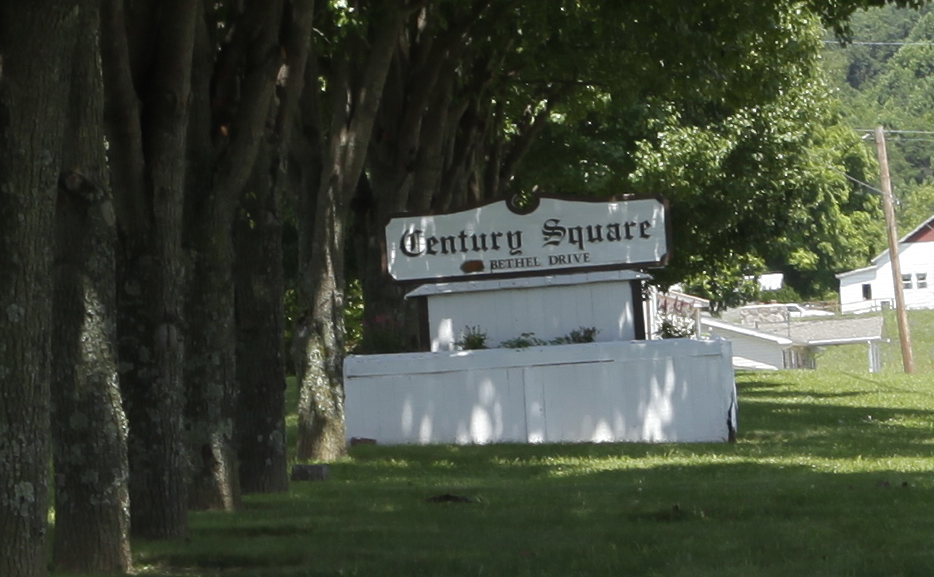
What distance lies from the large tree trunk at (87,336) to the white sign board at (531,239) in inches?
385

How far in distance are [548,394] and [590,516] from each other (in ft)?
21.9

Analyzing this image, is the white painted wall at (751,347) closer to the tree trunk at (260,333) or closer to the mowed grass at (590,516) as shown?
the mowed grass at (590,516)

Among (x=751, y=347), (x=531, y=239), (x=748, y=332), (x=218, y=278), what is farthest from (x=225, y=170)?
(x=751, y=347)

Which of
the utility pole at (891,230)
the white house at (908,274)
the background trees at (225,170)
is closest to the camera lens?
the background trees at (225,170)

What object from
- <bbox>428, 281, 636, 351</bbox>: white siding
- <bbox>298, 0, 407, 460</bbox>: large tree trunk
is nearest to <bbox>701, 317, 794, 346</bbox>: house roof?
<bbox>428, 281, 636, 351</bbox>: white siding

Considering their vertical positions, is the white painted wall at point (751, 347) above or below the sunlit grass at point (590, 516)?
above

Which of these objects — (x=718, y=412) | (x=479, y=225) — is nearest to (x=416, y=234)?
(x=479, y=225)

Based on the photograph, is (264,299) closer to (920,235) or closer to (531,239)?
(531,239)

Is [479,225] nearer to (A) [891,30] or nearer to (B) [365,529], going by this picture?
(B) [365,529]

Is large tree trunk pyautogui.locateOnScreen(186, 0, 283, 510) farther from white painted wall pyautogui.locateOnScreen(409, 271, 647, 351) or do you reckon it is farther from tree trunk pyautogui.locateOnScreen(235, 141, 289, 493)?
white painted wall pyautogui.locateOnScreen(409, 271, 647, 351)

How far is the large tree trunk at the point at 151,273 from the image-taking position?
342 inches

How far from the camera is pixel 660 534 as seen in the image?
9.18 metres

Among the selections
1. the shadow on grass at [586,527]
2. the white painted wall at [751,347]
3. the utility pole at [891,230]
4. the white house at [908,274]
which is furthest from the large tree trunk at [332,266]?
the white house at [908,274]

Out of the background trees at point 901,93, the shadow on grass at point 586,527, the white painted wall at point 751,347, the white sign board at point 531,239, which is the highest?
the background trees at point 901,93
